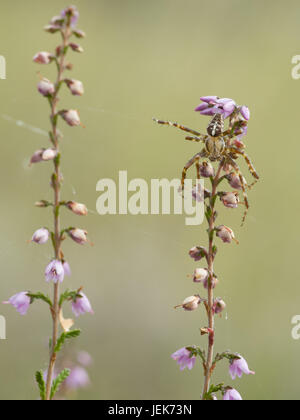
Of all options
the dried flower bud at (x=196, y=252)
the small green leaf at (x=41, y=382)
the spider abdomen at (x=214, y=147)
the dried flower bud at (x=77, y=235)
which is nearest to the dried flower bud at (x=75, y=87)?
the dried flower bud at (x=77, y=235)

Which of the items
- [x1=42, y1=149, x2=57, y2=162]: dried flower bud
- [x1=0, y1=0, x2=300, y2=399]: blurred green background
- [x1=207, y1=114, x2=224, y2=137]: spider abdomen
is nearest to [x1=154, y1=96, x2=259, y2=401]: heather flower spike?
[x1=207, y1=114, x2=224, y2=137]: spider abdomen

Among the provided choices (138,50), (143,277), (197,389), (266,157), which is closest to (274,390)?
(197,389)

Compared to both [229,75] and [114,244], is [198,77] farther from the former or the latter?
[114,244]

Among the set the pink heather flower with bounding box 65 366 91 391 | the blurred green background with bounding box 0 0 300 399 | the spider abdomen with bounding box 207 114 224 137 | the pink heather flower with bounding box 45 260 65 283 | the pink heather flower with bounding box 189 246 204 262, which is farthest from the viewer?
the blurred green background with bounding box 0 0 300 399

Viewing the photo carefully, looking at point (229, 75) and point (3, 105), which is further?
point (229, 75)

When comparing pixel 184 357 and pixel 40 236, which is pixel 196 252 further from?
pixel 40 236

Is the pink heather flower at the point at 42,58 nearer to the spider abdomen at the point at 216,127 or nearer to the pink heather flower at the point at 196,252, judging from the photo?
the spider abdomen at the point at 216,127

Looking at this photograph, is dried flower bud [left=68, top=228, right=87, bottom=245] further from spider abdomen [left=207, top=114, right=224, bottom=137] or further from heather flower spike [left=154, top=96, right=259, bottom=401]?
spider abdomen [left=207, top=114, right=224, bottom=137]
